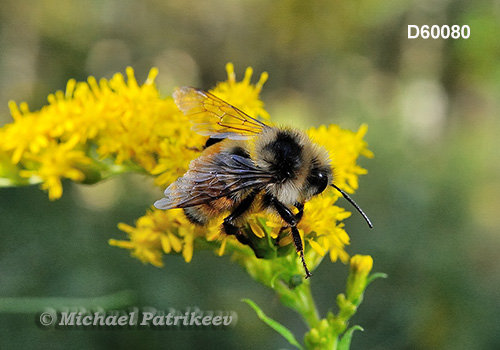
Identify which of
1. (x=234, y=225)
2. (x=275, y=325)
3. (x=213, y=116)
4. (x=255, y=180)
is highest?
(x=213, y=116)

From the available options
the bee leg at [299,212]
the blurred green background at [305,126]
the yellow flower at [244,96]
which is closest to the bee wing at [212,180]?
the bee leg at [299,212]

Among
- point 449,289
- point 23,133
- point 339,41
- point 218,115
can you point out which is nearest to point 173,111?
point 218,115

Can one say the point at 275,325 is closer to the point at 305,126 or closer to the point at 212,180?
the point at 212,180

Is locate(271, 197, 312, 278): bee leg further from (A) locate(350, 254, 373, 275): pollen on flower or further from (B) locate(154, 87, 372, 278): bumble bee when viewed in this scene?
(A) locate(350, 254, 373, 275): pollen on flower

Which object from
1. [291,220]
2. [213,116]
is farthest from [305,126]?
[291,220]

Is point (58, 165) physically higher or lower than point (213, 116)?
lower

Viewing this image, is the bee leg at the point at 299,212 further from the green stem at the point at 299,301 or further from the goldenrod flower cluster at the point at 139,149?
the green stem at the point at 299,301
